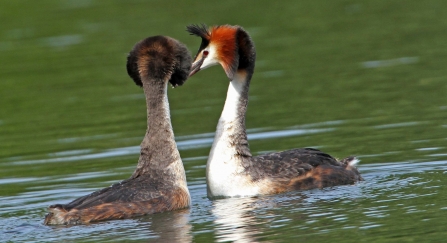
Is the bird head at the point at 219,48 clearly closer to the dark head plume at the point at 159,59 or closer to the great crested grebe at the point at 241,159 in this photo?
the great crested grebe at the point at 241,159

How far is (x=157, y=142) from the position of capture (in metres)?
12.8

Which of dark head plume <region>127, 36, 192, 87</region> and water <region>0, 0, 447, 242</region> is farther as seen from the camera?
dark head plume <region>127, 36, 192, 87</region>

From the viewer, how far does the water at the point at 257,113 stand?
447 inches

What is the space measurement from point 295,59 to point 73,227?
504 inches

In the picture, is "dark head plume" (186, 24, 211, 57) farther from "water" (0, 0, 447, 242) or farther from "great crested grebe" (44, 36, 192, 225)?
"water" (0, 0, 447, 242)

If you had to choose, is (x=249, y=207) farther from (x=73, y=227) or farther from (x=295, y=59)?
(x=295, y=59)

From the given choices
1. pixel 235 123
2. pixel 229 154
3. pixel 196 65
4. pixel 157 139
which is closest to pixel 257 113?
pixel 235 123

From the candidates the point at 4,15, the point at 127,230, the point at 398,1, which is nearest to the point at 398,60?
the point at 398,1

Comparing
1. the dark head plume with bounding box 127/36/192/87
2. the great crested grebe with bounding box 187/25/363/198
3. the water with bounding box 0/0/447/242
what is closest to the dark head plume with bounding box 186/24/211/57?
the great crested grebe with bounding box 187/25/363/198

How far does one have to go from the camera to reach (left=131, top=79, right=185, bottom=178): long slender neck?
41.8 ft

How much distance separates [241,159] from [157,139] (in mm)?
1398

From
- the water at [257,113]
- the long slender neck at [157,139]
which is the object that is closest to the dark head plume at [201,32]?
the long slender neck at [157,139]

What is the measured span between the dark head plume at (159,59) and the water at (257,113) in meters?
1.75

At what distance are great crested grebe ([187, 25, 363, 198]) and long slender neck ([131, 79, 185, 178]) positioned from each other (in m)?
0.92
